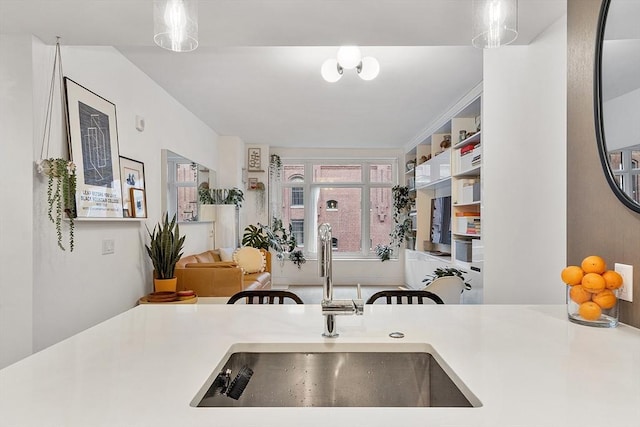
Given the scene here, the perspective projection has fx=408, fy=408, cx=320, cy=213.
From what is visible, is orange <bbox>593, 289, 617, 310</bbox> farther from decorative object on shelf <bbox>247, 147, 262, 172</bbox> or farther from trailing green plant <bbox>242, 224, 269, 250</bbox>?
decorative object on shelf <bbox>247, 147, 262, 172</bbox>

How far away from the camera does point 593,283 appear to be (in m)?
1.27

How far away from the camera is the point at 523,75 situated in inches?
97.0

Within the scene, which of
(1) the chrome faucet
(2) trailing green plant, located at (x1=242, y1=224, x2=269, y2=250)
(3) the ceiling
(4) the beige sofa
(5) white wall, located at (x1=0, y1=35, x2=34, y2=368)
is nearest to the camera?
(1) the chrome faucet

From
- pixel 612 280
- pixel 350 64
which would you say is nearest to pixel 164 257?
pixel 350 64

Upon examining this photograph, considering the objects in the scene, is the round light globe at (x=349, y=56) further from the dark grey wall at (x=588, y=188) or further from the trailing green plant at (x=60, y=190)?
the trailing green plant at (x=60, y=190)

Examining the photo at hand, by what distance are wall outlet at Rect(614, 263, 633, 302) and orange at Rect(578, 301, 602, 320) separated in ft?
0.30

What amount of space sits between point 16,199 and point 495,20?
8.50 feet

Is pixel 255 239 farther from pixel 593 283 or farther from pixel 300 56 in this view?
pixel 593 283

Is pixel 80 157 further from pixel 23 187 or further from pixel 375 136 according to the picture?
pixel 375 136

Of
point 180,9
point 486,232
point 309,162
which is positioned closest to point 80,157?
point 180,9

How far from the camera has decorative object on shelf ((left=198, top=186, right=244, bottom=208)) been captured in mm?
5839

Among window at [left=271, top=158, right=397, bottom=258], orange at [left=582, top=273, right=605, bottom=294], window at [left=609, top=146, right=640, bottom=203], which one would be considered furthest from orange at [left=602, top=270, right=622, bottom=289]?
window at [left=271, top=158, right=397, bottom=258]

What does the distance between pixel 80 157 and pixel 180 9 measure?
1.97 metres

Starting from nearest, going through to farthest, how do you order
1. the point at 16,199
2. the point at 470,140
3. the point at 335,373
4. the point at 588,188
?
the point at 335,373 < the point at 588,188 < the point at 16,199 < the point at 470,140
